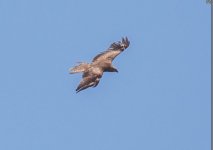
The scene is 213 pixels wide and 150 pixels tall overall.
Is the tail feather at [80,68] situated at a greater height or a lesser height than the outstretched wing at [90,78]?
greater

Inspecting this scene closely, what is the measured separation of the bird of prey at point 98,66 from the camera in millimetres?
64188

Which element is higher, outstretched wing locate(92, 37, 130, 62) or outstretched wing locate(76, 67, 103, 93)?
outstretched wing locate(92, 37, 130, 62)

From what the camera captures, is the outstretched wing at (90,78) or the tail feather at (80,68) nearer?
the outstretched wing at (90,78)

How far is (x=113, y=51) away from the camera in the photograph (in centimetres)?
6769

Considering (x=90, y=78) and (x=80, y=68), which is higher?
(x=80, y=68)

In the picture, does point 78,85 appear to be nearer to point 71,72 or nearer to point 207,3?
point 71,72

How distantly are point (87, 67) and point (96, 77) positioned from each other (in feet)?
3.46

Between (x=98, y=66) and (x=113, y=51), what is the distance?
6.18 ft

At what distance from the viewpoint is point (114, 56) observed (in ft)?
221

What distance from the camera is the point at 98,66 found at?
66062 millimetres

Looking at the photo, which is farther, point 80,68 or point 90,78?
point 80,68

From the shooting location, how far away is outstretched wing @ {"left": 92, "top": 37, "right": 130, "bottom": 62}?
220 feet

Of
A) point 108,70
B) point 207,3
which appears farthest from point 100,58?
point 207,3

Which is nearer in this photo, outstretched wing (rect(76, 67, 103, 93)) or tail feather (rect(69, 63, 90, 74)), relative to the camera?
outstretched wing (rect(76, 67, 103, 93))
